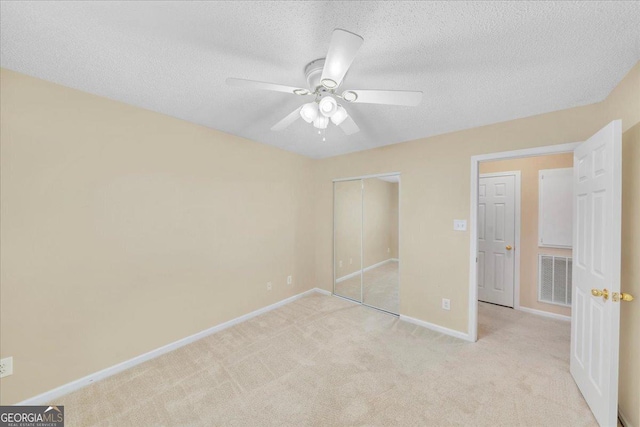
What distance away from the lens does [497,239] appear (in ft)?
11.5

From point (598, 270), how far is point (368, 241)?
2349 millimetres

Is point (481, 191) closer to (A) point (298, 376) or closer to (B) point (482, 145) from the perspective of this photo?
(B) point (482, 145)

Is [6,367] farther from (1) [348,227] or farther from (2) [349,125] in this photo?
(1) [348,227]

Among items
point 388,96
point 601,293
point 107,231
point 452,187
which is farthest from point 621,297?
point 107,231

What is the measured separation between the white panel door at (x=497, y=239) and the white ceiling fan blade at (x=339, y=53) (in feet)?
10.5

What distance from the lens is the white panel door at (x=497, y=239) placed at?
338 cm

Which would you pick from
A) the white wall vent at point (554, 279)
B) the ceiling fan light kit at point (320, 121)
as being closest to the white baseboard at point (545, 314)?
the white wall vent at point (554, 279)

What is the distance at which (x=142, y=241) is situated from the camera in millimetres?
2184

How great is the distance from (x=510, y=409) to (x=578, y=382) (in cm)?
71

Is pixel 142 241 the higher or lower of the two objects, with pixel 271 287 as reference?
higher

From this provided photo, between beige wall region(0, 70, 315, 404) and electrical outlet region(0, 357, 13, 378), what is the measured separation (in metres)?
0.03

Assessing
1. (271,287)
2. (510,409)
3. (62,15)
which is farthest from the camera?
Answer: (271,287)

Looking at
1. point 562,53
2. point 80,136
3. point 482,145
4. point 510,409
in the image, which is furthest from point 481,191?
point 80,136

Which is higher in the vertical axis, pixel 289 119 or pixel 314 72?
pixel 314 72
